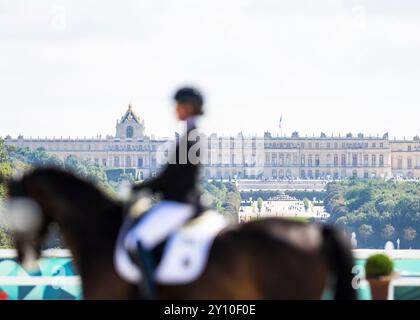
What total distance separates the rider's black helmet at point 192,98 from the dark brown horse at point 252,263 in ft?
2.08

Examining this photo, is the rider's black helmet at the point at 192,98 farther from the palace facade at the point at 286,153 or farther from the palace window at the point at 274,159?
the palace window at the point at 274,159

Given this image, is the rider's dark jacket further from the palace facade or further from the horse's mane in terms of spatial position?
the palace facade

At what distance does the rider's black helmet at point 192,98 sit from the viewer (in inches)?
266

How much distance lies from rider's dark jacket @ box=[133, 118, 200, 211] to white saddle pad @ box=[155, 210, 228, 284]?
0.43ft

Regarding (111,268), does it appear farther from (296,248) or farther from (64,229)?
(296,248)

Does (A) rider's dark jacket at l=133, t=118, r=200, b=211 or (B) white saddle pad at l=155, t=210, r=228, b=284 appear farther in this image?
(A) rider's dark jacket at l=133, t=118, r=200, b=211

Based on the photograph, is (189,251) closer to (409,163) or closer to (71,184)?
(71,184)

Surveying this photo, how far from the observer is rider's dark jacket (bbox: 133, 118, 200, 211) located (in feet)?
21.6

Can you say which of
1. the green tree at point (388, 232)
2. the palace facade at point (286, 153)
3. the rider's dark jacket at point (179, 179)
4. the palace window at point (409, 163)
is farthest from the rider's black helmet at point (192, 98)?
the palace window at point (409, 163)

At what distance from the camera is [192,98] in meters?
6.77

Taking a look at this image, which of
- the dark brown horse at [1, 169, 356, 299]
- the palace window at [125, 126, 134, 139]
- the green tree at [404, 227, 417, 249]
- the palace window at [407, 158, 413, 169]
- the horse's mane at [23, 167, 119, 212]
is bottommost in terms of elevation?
the green tree at [404, 227, 417, 249]

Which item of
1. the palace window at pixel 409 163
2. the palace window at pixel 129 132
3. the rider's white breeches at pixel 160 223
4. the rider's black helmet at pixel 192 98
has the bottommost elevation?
the rider's white breeches at pixel 160 223

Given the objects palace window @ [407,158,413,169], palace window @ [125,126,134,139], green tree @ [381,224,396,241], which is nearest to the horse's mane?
green tree @ [381,224,396,241]

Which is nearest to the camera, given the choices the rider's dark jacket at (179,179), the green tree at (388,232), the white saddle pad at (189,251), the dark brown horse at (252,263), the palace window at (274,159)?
the dark brown horse at (252,263)
